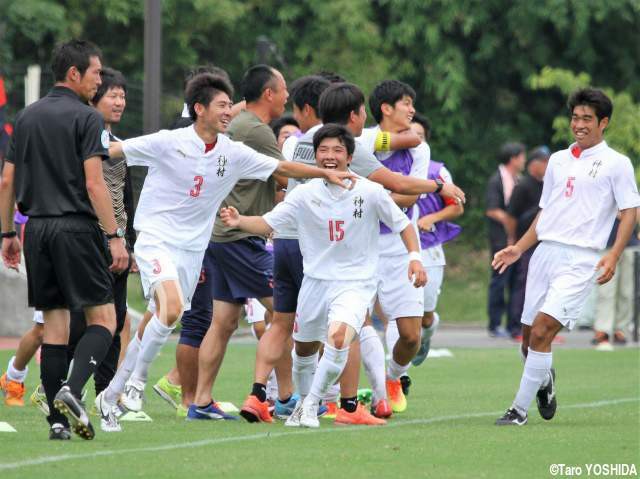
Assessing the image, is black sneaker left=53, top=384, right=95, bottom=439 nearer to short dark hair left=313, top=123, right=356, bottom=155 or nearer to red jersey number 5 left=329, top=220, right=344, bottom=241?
red jersey number 5 left=329, top=220, right=344, bottom=241

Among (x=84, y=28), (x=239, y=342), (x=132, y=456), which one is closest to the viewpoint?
(x=132, y=456)

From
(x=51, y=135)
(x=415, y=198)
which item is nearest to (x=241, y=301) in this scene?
(x=415, y=198)

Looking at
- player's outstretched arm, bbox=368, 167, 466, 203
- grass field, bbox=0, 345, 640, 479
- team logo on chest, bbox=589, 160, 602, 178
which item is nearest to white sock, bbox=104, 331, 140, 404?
grass field, bbox=0, 345, 640, 479

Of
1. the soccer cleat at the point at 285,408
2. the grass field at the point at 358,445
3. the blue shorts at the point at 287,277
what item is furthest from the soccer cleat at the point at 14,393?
the blue shorts at the point at 287,277

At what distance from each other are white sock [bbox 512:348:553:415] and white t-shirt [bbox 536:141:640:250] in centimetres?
76

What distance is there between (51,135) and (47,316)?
1.02 meters

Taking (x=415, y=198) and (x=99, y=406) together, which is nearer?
(x=99, y=406)

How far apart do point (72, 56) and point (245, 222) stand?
153 cm

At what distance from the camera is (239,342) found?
1881 centimetres

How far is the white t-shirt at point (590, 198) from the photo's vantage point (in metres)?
10.1

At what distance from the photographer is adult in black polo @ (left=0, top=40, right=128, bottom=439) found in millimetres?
8578

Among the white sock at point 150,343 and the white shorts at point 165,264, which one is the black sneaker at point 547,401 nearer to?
the white shorts at point 165,264

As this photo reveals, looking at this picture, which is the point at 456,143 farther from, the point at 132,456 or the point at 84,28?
the point at 132,456

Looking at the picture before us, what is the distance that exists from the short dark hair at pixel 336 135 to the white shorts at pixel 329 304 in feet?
2.73
